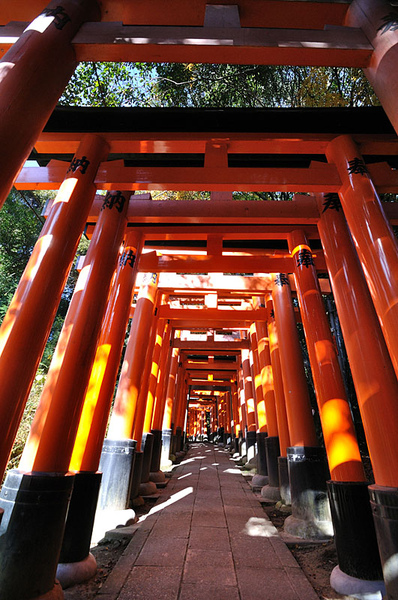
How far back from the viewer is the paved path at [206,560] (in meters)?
2.81

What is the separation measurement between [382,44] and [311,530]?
219 inches

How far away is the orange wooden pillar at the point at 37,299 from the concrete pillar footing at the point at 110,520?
287cm

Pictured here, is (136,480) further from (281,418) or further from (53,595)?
(53,595)

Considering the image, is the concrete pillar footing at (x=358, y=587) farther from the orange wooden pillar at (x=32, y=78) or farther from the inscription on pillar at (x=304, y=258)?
the orange wooden pillar at (x=32, y=78)

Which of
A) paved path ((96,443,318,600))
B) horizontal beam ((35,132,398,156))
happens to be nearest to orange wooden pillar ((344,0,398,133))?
horizontal beam ((35,132,398,156))

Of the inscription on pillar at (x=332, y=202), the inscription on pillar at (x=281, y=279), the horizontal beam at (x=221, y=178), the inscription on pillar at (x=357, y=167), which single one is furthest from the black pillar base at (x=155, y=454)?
the inscription on pillar at (x=357, y=167)

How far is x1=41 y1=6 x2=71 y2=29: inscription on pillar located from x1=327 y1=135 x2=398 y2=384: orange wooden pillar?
3104 mm

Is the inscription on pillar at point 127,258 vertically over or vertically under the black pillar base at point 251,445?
over

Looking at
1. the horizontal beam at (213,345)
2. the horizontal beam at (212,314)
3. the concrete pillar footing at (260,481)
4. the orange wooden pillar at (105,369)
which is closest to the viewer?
the orange wooden pillar at (105,369)

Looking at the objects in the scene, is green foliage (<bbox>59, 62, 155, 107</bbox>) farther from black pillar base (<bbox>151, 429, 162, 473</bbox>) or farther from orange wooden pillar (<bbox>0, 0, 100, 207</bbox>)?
black pillar base (<bbox>151, 429, 162, 473</bbox>)

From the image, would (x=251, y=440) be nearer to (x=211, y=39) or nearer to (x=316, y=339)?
(x=316, y=339)

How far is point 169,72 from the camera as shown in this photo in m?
10.5

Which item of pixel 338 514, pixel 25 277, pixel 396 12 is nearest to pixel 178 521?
pixel 338 514

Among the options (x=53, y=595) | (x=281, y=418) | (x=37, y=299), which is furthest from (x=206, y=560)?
(x=281, y=418)
